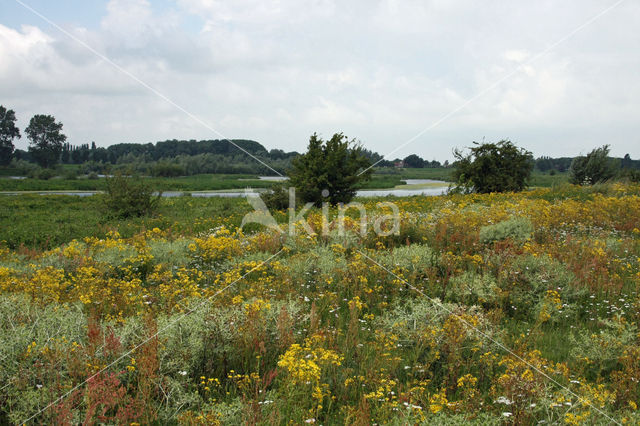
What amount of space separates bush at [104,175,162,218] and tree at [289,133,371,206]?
5.56m

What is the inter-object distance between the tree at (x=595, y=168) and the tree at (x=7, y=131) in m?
40.7

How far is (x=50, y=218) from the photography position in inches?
567

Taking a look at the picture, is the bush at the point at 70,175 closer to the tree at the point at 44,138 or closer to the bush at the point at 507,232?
the tree at the point at 44,138

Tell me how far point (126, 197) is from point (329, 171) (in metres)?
7.43

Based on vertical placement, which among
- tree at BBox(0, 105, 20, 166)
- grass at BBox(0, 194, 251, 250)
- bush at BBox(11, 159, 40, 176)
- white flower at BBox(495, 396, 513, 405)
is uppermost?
tree at BBox(0, 105, 20, 166)

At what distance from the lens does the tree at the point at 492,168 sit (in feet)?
71.2

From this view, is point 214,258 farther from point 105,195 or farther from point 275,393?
point 105,195

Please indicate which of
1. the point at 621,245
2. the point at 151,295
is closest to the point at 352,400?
the point at 151,295

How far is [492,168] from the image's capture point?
21.9 metres

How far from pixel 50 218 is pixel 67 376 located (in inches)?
522

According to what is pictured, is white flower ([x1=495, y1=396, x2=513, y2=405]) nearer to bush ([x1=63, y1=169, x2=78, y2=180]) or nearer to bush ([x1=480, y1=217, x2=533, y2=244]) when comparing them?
bush ([x1=480, y1=217, x2=533, y2=244])

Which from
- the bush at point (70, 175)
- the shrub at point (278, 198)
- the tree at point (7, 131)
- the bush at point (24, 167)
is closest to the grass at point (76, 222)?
the shrub at point (278, 198)

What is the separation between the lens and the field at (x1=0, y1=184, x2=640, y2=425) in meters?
3.12

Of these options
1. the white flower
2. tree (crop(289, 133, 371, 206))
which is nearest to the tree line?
tree (crop(289, 133, 371, 206))
